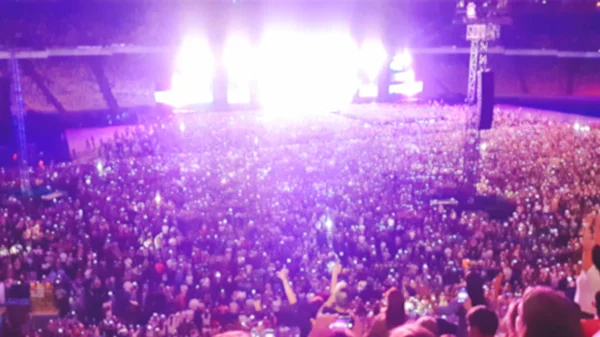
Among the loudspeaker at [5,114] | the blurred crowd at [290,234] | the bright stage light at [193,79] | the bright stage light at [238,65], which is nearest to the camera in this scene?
the blurred crowd at [290,234]

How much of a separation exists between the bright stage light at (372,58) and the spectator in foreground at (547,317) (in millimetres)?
22143

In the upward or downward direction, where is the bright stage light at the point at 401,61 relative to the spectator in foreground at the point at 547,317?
upward

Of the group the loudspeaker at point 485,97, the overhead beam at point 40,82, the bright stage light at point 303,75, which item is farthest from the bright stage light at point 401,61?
the overhead beam at point 40,82

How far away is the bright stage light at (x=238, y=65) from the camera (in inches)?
881

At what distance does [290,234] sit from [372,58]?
54.6ft

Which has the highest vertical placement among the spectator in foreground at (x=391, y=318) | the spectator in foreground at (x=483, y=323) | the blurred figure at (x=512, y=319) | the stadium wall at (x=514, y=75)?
the stadium wall at (x=514, y=75)

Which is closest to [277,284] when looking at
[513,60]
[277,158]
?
[277,158]

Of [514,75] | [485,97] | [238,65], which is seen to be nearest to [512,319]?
[485,97]

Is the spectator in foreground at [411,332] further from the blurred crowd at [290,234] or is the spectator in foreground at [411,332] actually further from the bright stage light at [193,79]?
the bright stage light at [193,79]

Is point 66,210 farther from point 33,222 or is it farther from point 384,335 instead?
point 384,335

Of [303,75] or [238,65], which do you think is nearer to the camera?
[238,65]

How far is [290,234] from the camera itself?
28.9 ft

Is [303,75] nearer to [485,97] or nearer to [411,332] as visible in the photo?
[485,97]

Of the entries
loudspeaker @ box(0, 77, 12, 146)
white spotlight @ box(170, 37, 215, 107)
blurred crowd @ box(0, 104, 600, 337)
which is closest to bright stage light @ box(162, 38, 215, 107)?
white spotlight @ box(170, 37, 215, 107)
